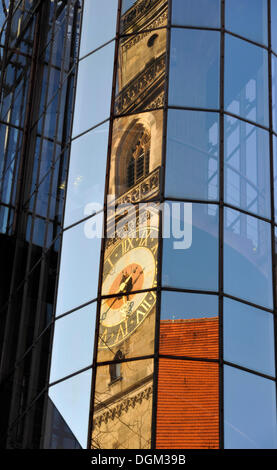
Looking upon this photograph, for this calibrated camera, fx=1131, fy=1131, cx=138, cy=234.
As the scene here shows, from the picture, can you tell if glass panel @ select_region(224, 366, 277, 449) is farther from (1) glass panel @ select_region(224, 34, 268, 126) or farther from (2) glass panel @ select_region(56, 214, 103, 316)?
(1) glass panel @ select_region(224, 34, 268, 126)

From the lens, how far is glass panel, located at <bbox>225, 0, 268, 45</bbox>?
35250 mm

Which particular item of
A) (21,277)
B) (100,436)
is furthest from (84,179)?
(100,436)

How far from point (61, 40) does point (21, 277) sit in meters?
8.37

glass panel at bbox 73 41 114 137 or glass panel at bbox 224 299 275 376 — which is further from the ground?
glass panel at bbox 73 41 114 137

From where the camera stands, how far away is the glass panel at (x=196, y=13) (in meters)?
34.9

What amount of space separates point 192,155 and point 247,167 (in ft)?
5.86

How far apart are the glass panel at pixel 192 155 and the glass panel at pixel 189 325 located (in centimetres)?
321

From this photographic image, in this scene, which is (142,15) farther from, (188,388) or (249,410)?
(249,410)

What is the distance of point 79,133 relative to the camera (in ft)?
117

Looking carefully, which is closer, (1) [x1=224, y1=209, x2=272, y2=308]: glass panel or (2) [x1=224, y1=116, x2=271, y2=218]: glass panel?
(1) [x1=224, y1=209, x2=272, y2=308]: glass panel

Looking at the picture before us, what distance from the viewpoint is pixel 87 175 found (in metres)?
34.4

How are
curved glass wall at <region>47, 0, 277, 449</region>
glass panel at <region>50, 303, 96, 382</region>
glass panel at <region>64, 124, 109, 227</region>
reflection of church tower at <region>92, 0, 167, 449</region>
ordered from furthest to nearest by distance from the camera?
glass panel at <region>64, 124, 109, 227</region> → glass panel at <region>50, 303, 96, 382</region> → curved glass wall at <region>47, 0, 277, 449</region> → reflection of church tower at <region>92, 0, 167, 449</region>

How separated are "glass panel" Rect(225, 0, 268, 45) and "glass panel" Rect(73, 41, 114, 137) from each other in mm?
3827

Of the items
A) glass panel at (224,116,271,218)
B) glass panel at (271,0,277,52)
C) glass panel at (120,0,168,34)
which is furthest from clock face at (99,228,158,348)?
glass panel at (271,0,277,52)
